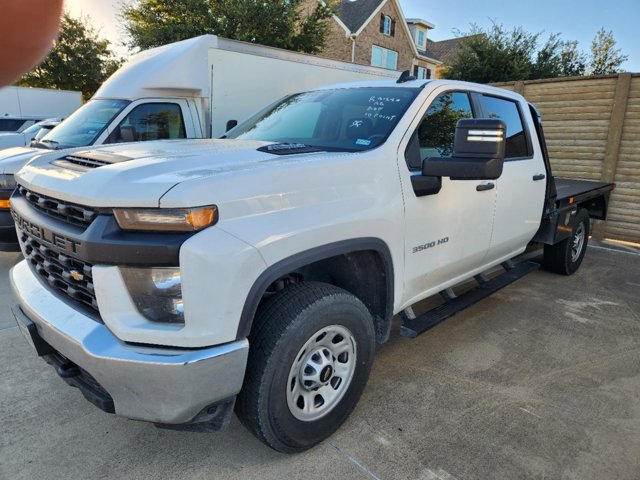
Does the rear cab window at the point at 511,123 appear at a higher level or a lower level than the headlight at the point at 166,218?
higher

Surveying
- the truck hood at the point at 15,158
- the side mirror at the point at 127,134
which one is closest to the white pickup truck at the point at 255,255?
the side mirror at the point at 127,134

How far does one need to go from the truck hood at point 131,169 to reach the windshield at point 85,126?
3048 millimetres

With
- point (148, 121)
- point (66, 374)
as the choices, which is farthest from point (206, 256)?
point (148, 121)

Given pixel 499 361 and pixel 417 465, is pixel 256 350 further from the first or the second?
pixel 499 361

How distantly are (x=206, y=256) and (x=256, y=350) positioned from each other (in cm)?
58

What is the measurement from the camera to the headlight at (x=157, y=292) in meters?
1.95

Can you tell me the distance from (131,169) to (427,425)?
7.18 feet

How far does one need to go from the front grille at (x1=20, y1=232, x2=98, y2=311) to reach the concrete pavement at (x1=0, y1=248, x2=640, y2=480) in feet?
3.03

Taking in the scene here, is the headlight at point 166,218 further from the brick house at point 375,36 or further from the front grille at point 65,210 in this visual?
the brick house at point 375,36

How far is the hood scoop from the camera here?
242 cm

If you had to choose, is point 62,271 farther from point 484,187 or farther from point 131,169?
point 484,187

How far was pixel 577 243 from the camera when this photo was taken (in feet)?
19.5

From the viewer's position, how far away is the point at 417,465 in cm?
251

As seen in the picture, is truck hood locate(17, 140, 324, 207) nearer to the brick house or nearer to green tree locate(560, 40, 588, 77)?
green tree locate(560, 40, 588, 77)
